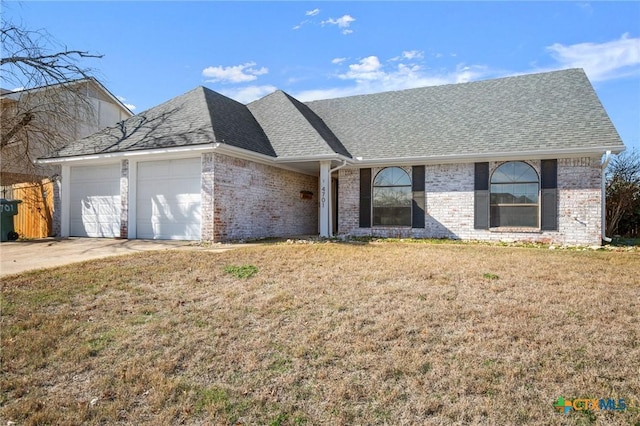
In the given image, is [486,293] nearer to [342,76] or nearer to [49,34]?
[342,76]

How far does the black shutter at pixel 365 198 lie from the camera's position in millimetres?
14047

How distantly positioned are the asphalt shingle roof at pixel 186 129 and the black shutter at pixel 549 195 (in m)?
8.11

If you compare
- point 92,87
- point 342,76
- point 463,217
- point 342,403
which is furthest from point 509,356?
point 92,87

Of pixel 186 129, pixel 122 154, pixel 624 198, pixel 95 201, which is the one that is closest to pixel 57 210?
pixel 95 201

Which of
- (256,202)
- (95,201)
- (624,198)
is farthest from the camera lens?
(624,198)

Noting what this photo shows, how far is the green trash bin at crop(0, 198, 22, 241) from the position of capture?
1379 cm

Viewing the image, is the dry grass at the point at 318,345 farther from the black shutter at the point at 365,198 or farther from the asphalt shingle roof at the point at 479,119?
the black shutter at the point at 365,198

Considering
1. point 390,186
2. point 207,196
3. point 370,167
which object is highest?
point 370,167

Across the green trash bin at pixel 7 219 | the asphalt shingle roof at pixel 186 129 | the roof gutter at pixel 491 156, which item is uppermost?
the asphalt shingle roof at pixel 186 129

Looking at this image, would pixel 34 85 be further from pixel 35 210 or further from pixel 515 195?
pixel 515 195

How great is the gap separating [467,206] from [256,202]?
257 inches

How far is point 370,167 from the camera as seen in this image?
14.0 meters

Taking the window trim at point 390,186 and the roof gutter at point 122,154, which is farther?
the window trim at point 390,186

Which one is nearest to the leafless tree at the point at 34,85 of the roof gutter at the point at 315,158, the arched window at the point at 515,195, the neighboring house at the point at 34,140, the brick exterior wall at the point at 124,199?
the neighboring house at the point at 34,140
